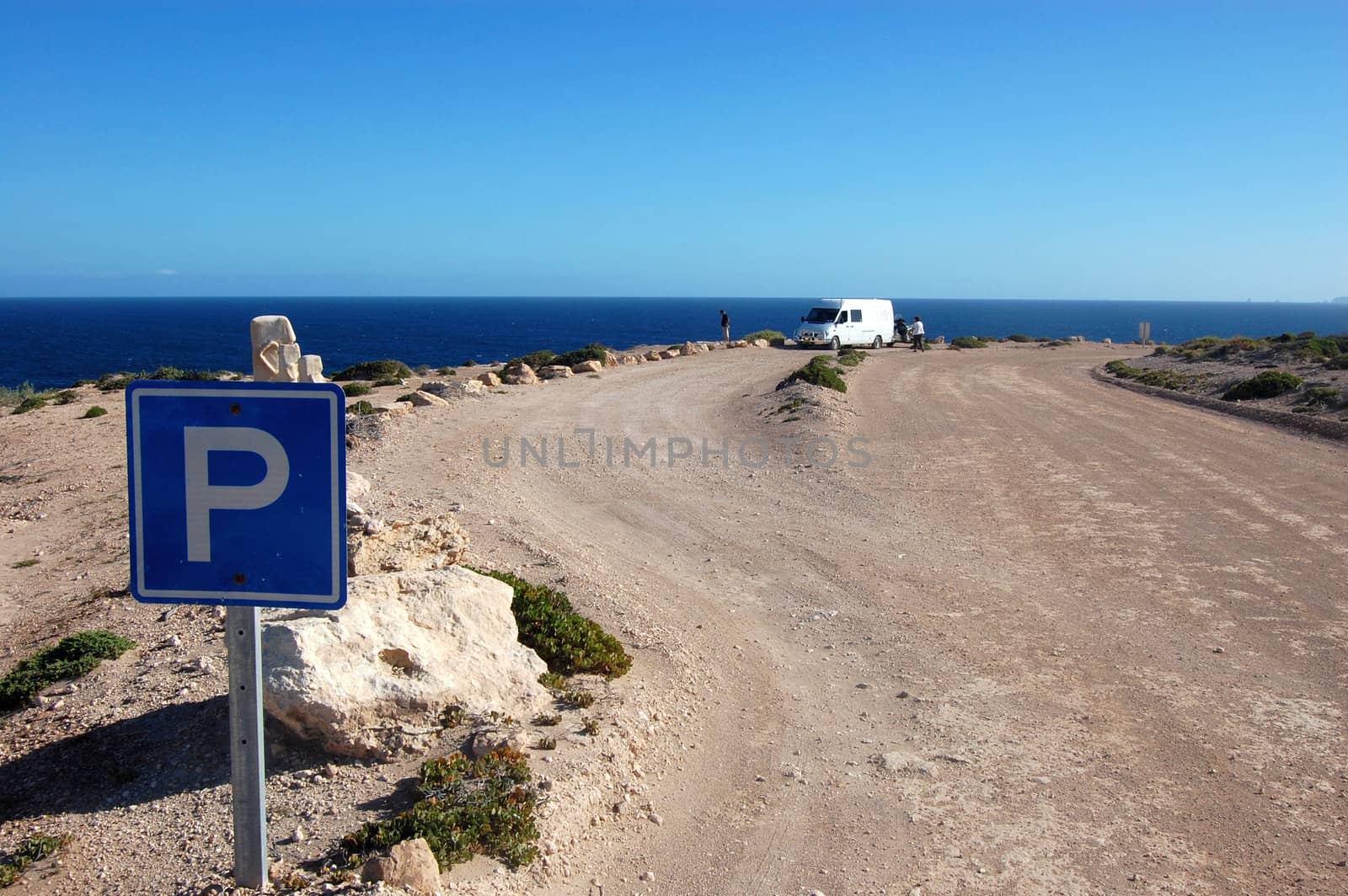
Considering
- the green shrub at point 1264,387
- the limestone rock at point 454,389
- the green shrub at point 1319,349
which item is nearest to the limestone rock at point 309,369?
the limestone rock at point 454,389

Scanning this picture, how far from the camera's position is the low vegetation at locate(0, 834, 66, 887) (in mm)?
4344

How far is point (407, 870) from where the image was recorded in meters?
4.12

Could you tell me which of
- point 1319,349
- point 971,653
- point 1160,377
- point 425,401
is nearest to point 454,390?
point 425,401

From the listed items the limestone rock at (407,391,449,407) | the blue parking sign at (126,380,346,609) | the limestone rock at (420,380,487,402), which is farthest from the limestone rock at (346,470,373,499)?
the limestone rock at (420,380,487,402)

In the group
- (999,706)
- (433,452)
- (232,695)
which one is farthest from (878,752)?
(433,452)

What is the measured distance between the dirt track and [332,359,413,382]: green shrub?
45.7 ft

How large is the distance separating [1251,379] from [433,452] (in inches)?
821

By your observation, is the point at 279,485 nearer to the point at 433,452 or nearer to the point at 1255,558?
the point at 1255,558

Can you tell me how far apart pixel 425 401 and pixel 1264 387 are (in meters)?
20.2

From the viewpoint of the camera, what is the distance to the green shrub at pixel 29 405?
23766mm

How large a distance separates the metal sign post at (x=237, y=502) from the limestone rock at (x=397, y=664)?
76.0 inches

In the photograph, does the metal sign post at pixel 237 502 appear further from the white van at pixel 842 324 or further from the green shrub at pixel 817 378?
the white van at pixel 842 324

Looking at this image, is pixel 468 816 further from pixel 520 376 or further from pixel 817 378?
pixel 520 376

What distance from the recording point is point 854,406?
22109 mm
